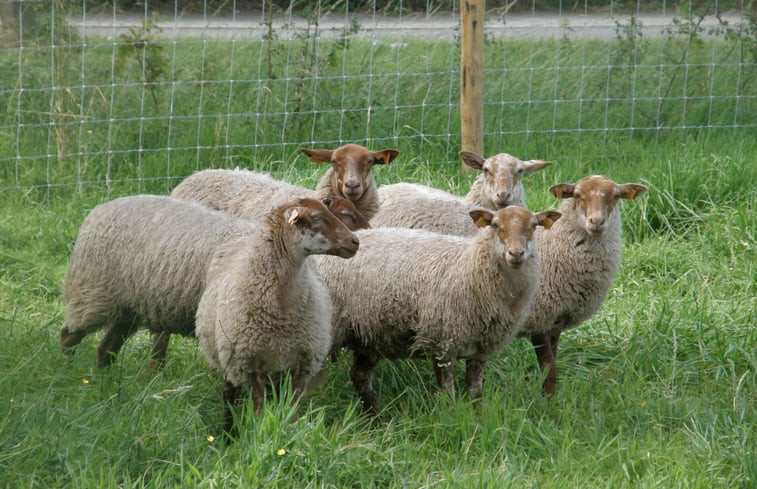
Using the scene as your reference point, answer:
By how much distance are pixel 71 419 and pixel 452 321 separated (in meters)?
1.78

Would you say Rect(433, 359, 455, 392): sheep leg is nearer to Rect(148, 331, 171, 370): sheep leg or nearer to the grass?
the grass

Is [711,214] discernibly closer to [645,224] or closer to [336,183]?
[645,224]

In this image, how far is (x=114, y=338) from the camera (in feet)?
18.6

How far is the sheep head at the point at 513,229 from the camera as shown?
4852 mm

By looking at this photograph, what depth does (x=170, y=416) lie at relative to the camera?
14.4 feet

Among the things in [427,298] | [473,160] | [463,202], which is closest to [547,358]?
[427,298]

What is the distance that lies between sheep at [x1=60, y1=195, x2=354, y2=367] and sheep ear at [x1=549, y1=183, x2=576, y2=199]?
5.09 ft

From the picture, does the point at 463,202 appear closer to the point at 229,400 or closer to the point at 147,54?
the point at 229,400

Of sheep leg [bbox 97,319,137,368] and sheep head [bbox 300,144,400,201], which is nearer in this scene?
sheep leg [bbox 97,319,137,368]

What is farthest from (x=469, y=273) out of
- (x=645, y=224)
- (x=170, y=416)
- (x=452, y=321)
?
(x=645, y=224)

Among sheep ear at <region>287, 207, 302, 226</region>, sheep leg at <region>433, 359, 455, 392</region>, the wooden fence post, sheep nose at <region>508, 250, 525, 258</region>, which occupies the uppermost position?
the wooden fence post

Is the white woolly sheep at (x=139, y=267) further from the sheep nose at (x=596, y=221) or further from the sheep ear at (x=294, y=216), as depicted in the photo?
the sheep nose at (x=596, y=221)

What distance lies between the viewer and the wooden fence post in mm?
8000

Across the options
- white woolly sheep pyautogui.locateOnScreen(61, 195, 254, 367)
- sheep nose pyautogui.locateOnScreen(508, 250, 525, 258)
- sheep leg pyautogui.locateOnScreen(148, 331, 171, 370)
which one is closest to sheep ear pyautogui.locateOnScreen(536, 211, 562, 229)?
sheep nose pyautogui.locateOnScreen(508, 250, 525, 258)
